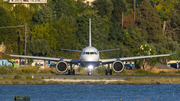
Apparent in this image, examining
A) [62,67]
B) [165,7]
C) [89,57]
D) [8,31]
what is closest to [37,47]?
[8,31]

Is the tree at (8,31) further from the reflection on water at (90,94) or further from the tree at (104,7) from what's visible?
the reflection on water at (90,94)

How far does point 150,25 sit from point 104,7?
1684 centimetres

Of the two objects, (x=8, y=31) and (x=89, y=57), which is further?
(x=8, y=31)

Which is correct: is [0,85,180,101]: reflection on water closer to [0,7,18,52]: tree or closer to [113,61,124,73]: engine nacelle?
[113,61,124,73]: engine nacelle

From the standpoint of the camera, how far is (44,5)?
355 feet

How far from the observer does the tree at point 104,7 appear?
119 metres

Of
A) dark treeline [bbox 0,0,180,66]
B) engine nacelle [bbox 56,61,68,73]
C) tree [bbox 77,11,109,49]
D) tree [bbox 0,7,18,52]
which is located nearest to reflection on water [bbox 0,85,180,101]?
engine nacelle [bbox 56,61,68,73]

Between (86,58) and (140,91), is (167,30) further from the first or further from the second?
(140,91)

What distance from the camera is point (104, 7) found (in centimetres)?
11994

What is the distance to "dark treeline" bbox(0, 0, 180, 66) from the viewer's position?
9156 cm

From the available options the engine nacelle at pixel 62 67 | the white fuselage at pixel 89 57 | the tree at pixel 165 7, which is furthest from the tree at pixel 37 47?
the tree at pixel 165 7

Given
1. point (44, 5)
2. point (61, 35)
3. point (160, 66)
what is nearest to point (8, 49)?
point (61, 35)

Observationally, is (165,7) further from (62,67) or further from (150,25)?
(62,67)

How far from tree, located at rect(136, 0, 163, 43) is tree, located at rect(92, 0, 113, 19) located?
10.6 m
